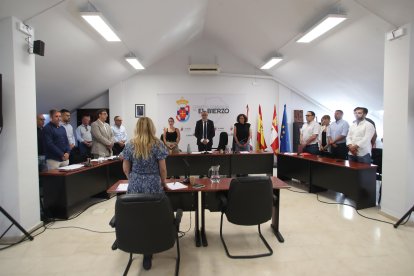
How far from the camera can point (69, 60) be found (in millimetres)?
4551

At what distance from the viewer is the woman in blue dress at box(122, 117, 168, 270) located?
2.23m

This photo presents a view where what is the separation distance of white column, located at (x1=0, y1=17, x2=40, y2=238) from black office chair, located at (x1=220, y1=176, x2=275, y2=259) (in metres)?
2.54

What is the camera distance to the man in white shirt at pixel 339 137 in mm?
5009

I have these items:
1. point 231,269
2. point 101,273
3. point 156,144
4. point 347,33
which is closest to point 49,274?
point 101,273

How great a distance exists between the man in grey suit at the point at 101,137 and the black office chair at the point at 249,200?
3542mm

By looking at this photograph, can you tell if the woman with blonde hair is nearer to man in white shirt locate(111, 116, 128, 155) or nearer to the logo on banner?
man in white shirt locate(111, 116, 128, 155)

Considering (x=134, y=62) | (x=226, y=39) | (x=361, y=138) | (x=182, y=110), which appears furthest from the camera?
(x=182, y=110)

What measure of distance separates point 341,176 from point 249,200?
2500mm

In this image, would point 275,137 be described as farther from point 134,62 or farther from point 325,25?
point 134,62

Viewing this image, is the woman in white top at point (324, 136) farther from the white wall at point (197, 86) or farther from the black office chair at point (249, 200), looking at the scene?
the black office chair at point (249, 200)

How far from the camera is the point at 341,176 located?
13.4 ft

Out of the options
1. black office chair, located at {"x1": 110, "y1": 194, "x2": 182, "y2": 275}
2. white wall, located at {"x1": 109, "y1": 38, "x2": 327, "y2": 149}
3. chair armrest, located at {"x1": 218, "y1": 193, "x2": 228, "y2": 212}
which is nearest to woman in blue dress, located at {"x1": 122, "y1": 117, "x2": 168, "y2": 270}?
black office chair, located at {"x1": 110, "y1": 194, "x2": 182, "y2": 275}

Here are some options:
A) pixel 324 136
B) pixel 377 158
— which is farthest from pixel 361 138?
pixel 324 136

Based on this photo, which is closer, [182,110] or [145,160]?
[145,160]
